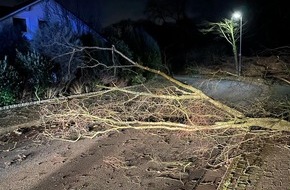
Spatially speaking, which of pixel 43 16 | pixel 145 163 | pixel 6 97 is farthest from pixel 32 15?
pixel 145 163

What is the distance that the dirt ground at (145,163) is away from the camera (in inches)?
228

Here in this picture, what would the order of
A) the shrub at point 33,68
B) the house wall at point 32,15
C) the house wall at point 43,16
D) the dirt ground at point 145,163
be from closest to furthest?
the dirt ground at point 145,163 < the shrub at point 33,68 < the house wall at point 43,16 < the house wall at point 32,15

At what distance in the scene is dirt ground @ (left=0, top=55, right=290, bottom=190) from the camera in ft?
19.0

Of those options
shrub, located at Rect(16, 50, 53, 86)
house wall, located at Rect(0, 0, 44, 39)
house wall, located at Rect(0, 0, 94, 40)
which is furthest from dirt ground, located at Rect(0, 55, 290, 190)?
house wall, located at Rect(0, 0, 44, 39)

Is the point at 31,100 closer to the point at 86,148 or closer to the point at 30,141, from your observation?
the point at 30,141

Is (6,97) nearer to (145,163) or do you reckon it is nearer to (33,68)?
(33,68)

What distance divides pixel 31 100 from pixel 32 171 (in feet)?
26.5

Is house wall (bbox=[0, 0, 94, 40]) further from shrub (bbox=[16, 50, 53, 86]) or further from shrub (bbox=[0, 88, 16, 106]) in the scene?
shrub (bbox=[0, 88, 16, 106])

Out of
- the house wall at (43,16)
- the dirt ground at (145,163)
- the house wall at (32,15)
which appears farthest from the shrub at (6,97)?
the house wall at (32,15)

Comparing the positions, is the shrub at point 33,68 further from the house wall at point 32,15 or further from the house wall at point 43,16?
the house wall at point 32,15

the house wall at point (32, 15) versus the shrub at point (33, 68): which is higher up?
the house wall at point (32, 15)

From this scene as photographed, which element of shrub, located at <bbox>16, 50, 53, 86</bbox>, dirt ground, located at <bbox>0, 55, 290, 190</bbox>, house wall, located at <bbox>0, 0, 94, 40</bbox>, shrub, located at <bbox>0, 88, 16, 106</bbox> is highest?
house wall, located at <bbox>0, 0, 94, 40</bbox>

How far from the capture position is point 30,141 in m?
8.95

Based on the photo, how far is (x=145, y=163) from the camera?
685 cm
